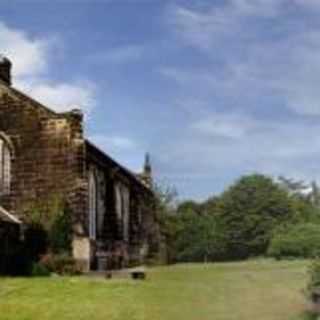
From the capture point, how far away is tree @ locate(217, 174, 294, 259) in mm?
96000

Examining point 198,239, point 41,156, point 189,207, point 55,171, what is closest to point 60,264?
point 55,171

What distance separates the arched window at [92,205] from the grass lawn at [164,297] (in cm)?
1299

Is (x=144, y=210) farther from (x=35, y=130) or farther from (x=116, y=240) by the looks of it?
(x=35, y=130)

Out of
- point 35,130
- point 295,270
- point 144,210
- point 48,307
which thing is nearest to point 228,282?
point 295,270

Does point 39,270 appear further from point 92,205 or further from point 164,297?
point 164,297

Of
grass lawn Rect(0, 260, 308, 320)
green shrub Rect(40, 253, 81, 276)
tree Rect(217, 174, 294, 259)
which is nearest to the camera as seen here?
grass lawn Rect(0, 260, 308, 320)

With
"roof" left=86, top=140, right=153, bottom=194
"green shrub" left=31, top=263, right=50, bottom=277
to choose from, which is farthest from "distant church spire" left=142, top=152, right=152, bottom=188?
"green shrub" left=31, top=263, right=50, bottom=277

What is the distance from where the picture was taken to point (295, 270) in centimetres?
3716

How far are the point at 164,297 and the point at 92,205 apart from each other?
1982cm

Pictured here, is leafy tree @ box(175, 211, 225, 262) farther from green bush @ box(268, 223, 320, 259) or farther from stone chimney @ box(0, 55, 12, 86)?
stone chimney @ box(0, 55, 12, 86)

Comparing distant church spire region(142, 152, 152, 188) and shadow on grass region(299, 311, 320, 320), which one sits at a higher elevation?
distant church spire region(142, 152, 152, 188)

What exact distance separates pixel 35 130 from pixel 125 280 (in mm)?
14792

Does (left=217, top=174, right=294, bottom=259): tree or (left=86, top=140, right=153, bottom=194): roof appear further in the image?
(left=217, top=174, right=294, bottom=259): tree

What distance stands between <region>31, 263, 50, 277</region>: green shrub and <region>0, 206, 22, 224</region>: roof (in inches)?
103
